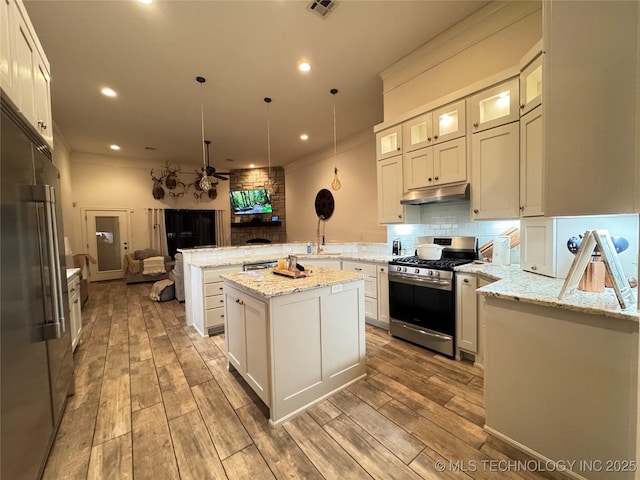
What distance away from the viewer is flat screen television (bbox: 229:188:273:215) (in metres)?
7.77

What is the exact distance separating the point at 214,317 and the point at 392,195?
2.84 m

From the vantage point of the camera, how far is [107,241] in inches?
272

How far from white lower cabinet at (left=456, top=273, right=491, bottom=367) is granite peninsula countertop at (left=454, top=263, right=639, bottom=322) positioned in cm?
27

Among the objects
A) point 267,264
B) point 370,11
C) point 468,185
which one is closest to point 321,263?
point 267,264

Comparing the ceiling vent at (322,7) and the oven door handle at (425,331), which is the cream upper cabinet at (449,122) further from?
the oven door handle at (425,331)

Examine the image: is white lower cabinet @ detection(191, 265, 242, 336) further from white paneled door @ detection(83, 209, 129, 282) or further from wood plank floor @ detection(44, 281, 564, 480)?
white paneled door @ detection(83, 209, 129, 282)

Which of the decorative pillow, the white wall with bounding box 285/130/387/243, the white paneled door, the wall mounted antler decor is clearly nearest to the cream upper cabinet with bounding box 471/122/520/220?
the white wall with bounding box 285/130/387/243

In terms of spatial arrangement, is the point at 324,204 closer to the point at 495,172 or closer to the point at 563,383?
the point at 495,172

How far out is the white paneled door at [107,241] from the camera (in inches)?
262

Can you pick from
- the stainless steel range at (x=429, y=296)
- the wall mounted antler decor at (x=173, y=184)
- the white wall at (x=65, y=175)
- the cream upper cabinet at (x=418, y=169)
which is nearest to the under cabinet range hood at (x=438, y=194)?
the cream upper cabinet at (x=418, y=169)

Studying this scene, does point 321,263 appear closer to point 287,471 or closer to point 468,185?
point 468,185

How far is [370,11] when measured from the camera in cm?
240

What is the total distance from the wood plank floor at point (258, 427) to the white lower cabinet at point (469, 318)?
5.8 inches

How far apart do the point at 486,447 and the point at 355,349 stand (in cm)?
102
